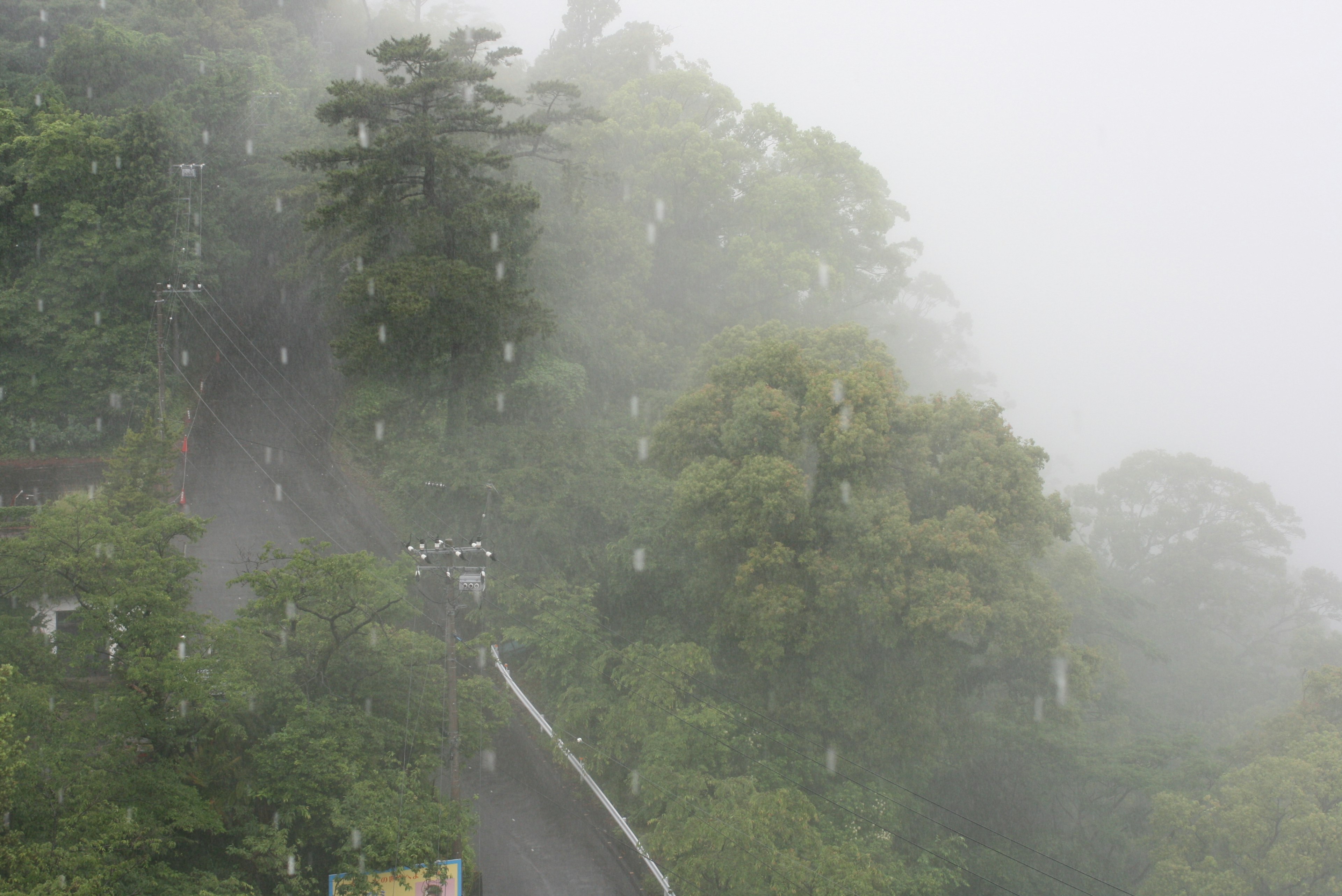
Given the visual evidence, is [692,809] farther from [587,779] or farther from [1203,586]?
[1203,586]

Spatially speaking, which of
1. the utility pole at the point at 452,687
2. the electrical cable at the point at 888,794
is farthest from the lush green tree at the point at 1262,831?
the utility pole at the point at 452,687

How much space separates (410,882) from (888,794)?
932cm

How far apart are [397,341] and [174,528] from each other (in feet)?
20.2

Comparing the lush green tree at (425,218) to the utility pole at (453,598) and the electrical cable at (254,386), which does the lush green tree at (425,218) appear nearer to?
the electrical cable at (254,386)

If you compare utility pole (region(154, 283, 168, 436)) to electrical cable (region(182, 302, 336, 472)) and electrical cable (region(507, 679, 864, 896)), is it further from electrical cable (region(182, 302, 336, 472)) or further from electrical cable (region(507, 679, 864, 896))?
electrical cable (region(507, 679, 864, 896))

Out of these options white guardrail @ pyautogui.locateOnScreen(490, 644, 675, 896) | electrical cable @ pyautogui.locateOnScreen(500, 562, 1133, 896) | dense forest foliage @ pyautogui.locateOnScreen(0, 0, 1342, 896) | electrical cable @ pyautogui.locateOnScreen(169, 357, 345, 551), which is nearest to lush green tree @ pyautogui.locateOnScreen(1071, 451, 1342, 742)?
dense forest foliage @ pyautogui.locateOnScreen(0, 0, 1342, 896)

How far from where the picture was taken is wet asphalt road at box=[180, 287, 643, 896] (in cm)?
1576

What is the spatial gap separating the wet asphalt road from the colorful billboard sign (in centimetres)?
160

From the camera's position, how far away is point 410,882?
1169cm

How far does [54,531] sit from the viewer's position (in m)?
12.5

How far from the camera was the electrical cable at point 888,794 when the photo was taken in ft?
54.8

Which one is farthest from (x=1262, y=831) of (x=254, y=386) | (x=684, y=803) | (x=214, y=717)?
(x=254, y=386)

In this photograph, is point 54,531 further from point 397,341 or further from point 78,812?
point 397,341

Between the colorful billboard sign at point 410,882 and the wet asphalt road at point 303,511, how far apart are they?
1.60 m
